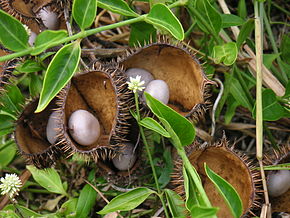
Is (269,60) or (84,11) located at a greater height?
(84,11)

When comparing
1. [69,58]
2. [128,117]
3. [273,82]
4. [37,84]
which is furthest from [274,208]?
[37,84]

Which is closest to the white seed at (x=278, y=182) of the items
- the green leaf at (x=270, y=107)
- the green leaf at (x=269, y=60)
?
the green leaf at (x=270, y=107)

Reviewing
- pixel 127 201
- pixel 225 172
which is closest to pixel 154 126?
pixel 127 201

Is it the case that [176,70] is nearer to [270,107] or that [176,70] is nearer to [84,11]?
[270,107]

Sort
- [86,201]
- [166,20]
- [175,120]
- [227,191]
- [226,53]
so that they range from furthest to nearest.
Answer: [86,201]
[226,53]
[166,20]
[175,120]
[227,191]

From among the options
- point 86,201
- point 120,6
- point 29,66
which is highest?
point 120,6

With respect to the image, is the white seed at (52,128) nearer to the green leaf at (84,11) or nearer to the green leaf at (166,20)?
the green leaf at (84,11)

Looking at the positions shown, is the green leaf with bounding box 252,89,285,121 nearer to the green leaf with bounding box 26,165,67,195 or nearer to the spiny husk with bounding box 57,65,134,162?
the spiny husk with bounding box 57,65,134,162

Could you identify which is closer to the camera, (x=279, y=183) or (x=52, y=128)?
(x=279, y=183)
